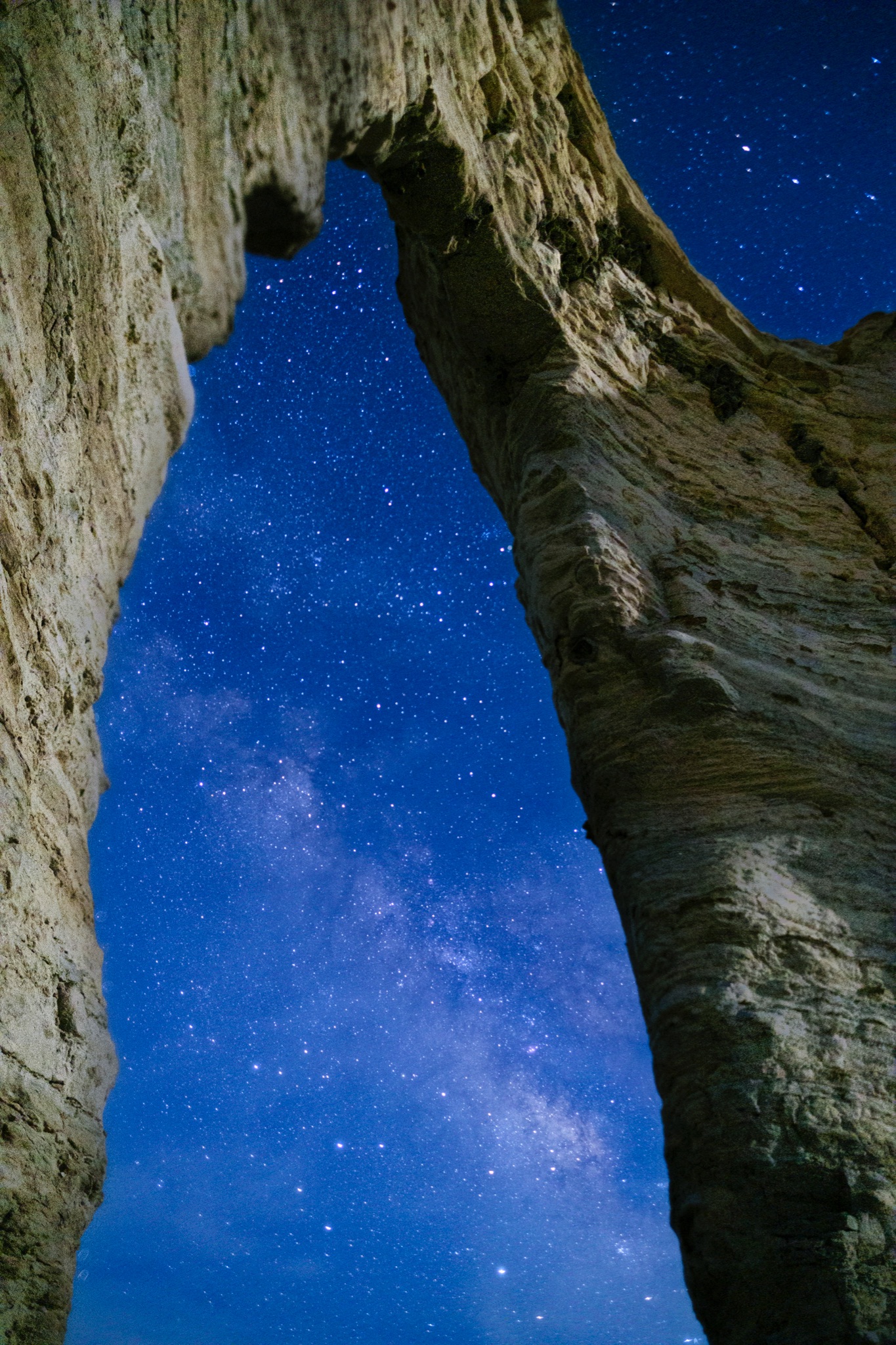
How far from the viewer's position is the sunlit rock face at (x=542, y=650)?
6.14 ft

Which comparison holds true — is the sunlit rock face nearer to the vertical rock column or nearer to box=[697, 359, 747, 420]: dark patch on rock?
the vertical rock column

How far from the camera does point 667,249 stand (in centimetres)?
615

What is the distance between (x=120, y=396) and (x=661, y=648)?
205 centimetres

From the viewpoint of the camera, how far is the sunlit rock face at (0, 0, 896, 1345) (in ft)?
6.14

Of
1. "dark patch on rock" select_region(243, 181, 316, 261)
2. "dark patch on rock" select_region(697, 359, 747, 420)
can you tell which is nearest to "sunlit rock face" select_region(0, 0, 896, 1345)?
"dark patch on rock" select_region(243, 181, 316, 261)

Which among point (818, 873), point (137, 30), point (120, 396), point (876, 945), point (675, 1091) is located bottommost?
point (675, 1091)

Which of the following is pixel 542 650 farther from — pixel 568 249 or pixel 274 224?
pixel 568 249

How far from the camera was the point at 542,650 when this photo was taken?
382 cm

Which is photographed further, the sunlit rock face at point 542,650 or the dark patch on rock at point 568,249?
the dark patch on rock at point 568,249

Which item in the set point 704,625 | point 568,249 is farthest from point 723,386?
point 704,625

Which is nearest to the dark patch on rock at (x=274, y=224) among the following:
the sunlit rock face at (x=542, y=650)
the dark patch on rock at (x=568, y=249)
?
the sunlit rock face at (x=542, y=650)

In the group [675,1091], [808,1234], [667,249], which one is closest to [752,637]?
[675,1091]

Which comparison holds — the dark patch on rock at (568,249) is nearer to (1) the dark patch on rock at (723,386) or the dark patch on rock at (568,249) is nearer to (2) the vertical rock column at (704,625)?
(2) the vertical rock column at (704,625)

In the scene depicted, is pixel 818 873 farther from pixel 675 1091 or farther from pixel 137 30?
pixel 137 30
